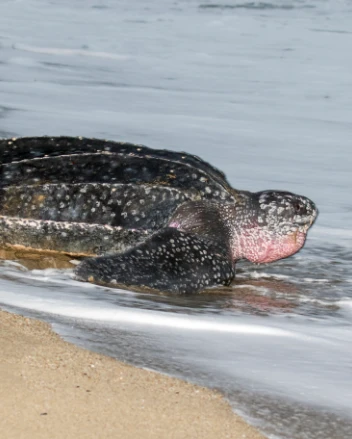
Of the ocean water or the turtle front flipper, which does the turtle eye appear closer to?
the ocean water

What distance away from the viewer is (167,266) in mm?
3645

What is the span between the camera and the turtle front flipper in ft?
11.4

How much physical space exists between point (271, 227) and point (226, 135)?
270 centimetres

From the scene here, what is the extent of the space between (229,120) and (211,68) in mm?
2678

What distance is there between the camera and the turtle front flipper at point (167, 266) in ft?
11.4

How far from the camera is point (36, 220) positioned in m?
3.99

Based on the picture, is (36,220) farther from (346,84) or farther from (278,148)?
(346,84)

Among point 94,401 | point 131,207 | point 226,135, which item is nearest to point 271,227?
Answer: point 131,207

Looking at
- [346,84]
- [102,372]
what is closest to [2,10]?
[346,84]

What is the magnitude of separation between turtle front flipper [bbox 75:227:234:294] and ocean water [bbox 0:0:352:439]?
84 millimetres

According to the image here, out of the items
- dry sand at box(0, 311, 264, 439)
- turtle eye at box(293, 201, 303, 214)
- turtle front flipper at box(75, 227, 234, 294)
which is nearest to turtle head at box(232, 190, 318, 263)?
turtle eye at box(293, 201, 303, 214)

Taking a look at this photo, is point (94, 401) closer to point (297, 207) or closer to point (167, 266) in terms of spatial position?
point (167, 266)

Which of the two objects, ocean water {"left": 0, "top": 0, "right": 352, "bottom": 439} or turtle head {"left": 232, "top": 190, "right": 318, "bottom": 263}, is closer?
ocean water {"left": 0, "top": 0, "right": 352, "bottom": 439}

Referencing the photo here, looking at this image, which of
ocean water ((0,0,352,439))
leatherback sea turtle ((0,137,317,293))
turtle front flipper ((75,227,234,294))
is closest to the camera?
ocean water ((0,0,352,439))
